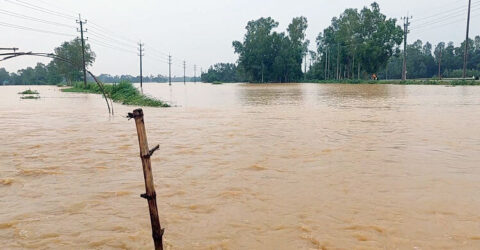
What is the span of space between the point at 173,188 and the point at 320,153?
3.37 meters

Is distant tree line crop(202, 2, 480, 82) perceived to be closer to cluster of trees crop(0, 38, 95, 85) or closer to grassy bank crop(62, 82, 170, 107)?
cluster of trees crop(0, 38, 95, 85)

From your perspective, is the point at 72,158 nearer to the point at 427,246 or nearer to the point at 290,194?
the point at 290,194

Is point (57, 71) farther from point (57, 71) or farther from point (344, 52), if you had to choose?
point (344, 52)

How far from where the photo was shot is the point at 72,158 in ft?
23.4

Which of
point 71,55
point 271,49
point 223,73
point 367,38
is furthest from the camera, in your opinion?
point 223,73

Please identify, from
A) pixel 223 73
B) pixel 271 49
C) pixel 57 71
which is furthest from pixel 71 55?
pixel 223 73

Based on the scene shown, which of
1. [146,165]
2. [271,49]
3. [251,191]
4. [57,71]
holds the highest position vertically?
[271,49]

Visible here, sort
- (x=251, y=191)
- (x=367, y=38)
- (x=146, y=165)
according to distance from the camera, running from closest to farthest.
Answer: (x=146, y=165) → (x=251, y=191) → (x=367, y=38)

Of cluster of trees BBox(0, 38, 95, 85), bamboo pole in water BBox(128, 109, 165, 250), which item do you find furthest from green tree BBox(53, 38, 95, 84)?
bamboo pole in water BBox(128, 109, 165, 250)

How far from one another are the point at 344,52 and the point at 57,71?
73849 mm

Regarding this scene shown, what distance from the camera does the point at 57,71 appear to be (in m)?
95.9

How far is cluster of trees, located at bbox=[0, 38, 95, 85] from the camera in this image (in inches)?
3378

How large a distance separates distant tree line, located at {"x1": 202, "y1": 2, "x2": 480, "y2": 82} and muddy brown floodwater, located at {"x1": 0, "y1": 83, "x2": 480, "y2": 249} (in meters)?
67.5

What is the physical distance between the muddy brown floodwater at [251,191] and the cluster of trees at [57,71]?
40314 mm
